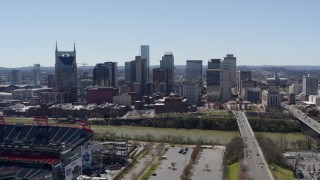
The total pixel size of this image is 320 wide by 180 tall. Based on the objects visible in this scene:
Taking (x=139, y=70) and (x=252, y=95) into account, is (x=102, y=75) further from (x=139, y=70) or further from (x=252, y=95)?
(x=252, y=95)

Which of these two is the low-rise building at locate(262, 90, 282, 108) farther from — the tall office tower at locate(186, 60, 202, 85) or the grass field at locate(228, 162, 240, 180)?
the tall office tower at locate(186, 60, 202, 85)

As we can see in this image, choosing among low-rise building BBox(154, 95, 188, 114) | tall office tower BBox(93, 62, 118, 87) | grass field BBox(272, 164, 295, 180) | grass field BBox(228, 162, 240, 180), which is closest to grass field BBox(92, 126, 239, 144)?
low-rise building BBox(154, 95, 188, 114)

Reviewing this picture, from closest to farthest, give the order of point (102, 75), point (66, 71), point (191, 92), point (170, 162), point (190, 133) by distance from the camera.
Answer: point (170, 162)
point (190, 133)
point (191, 92)
point (66, 71)
point (102, 75)

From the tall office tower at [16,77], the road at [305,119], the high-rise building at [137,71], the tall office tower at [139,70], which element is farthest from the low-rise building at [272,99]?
the tall office tower at [16,77]

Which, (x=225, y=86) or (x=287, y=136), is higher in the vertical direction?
(x=225, y=86)

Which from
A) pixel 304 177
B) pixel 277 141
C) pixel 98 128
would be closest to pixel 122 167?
pixel 304 177

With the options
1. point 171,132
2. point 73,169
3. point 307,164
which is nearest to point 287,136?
point 171,132

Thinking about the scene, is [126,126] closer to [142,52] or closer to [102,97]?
[102,97]
